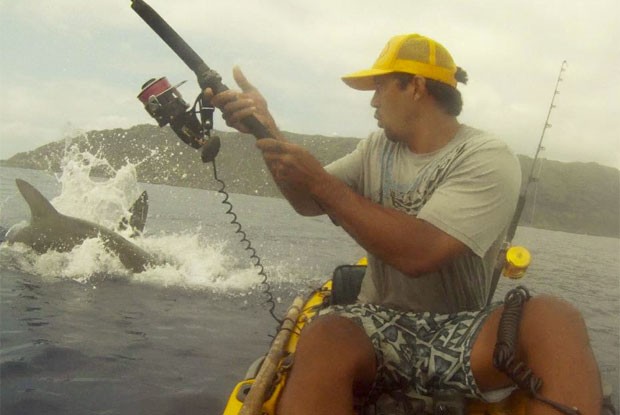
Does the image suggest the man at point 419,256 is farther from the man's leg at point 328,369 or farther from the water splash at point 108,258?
the water splash at point 108,258

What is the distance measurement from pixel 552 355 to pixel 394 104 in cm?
161

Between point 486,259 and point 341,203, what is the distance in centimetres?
106

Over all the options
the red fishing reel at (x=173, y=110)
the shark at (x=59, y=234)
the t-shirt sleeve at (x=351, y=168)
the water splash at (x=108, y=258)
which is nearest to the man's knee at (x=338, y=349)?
the t-shirt sleeve at (x=351, y=168)

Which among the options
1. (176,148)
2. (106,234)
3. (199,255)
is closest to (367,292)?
(106,234)

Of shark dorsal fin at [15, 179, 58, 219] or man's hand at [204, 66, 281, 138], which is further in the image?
shark dorsal fin at [15, 179, 58, 219]

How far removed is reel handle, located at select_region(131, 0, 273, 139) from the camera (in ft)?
9.77

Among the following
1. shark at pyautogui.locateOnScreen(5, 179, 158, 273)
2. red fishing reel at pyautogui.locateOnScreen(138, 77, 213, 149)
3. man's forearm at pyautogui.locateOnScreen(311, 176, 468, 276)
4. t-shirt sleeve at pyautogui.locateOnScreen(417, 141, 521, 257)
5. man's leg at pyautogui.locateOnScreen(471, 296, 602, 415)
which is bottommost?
shark at pyautogui.locateOnScreen(5, 179, 158, 273)

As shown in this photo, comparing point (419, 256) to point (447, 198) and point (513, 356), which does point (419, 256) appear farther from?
point (513, 356)

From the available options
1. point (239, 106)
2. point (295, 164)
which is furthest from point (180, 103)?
point (295, 164)

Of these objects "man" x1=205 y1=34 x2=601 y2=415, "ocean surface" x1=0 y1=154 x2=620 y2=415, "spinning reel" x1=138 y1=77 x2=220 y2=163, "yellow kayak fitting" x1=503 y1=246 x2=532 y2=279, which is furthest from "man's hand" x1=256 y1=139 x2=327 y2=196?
"yellow kayak fitting" x1=503 y1=246 x2=532 y2=279

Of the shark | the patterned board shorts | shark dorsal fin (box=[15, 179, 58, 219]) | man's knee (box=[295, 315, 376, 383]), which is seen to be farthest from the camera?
the shark

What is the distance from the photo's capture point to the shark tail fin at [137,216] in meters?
14.6

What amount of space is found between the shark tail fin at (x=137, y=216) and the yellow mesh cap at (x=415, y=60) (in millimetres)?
12036

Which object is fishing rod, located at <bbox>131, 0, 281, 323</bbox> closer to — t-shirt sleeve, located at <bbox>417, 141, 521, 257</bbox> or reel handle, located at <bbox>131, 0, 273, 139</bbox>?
reel handle, located at <bbox>131, 0, 273, 139</bbox>
